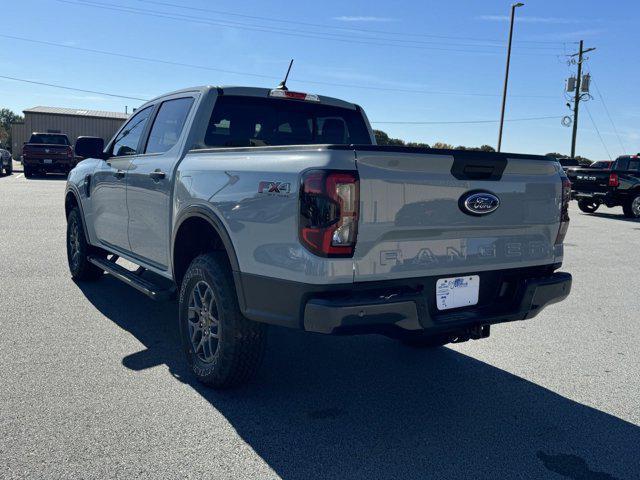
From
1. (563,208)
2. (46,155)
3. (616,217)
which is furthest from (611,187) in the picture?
(46,155)

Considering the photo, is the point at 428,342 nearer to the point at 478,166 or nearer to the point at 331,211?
the point at 478,166

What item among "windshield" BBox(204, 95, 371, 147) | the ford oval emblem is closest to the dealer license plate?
the ford oval emblem

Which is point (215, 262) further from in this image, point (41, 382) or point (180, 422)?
point (41, 382)

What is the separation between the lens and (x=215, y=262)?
12.0 ft

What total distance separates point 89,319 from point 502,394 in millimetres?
3507


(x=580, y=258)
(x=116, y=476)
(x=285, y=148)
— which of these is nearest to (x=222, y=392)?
(x=116, y=476)

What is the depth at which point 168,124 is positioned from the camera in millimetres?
4809

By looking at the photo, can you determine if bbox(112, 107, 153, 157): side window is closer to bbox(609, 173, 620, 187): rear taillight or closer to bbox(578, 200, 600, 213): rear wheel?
bbox(609, 173, 620, 187): rear taillight

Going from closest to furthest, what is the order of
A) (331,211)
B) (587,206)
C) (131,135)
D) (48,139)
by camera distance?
1. (331,211)
2. (131,135)
3. (587,206)
4. (48,139)

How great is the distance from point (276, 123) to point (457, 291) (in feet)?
7.04

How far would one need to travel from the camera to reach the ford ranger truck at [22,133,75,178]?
25016 millimetres

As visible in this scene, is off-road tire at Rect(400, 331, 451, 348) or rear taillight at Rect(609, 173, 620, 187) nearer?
off-road tire at Rect(400, 331, 451, 348)

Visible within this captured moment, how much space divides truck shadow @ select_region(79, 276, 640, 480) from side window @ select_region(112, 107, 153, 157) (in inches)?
69.1

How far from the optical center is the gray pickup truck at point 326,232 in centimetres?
290
